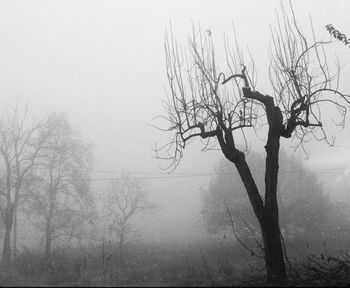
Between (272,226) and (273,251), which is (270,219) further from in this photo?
(273,251)

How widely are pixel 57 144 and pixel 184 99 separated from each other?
21.8 m

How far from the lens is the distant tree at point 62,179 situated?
92.1 ft

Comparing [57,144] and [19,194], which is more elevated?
[57,144]

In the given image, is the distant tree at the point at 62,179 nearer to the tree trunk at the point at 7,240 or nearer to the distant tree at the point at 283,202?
the tree trunk at the point at 7,240

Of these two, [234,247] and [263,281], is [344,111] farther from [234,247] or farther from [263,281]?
[234,247]

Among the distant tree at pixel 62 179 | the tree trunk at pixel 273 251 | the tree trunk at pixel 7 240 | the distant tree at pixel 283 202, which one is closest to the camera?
the tree trunk at pixel 273 251

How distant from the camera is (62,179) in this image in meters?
29.0

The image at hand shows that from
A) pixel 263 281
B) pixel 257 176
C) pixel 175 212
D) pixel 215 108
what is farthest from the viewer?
pixel 175 212

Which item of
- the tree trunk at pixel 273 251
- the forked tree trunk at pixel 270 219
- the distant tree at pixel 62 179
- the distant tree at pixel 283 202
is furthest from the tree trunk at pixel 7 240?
the tree trunk at pixel 273 251

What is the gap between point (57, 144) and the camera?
2897 cm

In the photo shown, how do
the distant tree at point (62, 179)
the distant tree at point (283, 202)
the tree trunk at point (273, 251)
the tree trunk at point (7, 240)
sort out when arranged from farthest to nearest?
the distant tree at point (283, 202)
the distant tree at point (62, 179)
the tree trunk at point (7, 240)
the tree trunk at point (273, 251)

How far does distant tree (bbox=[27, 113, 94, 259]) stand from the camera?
28062 millimetres

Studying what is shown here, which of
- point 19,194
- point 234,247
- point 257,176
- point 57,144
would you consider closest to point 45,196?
point 19,194

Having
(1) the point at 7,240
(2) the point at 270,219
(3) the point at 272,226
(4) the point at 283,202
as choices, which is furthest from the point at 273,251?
(4) the point at 283,202
